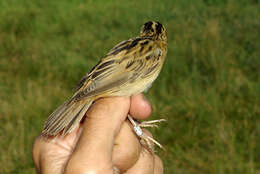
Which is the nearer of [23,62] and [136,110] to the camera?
[136,110]

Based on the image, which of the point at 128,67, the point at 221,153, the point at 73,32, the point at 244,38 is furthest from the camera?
the point at 73,32

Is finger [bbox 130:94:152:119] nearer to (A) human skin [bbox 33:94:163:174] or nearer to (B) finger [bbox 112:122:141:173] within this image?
(A) human skin [bbox 33:94:163:174]

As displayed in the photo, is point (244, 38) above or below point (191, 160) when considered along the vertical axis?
above

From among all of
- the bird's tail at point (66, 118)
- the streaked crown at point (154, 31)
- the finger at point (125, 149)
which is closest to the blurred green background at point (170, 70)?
the streaked crown at point (154, 31)

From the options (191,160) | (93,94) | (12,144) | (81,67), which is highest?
(93,94)

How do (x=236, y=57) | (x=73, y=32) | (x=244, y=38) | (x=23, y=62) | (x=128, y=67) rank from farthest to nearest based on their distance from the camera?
(x=73, y=32), (x=23, y=62), (x=244, y=38), (x=236, y=57), (x=128, y=67)

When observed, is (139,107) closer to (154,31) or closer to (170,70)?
(154,31)

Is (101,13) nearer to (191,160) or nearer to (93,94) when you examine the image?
(191,160)

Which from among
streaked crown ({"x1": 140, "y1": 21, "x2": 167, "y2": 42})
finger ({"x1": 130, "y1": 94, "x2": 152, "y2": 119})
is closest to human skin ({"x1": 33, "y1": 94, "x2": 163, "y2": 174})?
finger ({"x1": 130, "y1": 94, "x2": 152, "y2": 119})

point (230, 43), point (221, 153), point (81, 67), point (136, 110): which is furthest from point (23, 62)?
point (136, 110)
